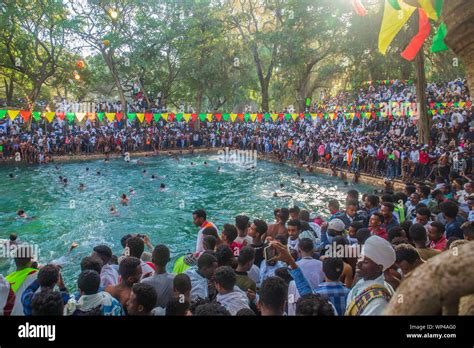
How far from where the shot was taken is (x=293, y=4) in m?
31.5

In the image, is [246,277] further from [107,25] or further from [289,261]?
[107,25]

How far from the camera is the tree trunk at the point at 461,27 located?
8.26ft

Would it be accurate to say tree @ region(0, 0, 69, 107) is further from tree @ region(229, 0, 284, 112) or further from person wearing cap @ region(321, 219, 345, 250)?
person wearing cap @ region(321, 219, 345, 250)

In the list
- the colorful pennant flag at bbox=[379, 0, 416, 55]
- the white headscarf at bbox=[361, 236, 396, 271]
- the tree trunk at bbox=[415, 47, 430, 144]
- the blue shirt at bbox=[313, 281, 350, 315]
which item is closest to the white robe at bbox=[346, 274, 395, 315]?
the white headscarf at bbox=[361, 236, 396, 271]

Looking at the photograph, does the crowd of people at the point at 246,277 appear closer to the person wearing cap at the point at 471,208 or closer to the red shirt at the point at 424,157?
the person wearing cap at the point at 471,208

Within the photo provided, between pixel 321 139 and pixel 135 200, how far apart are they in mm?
13681

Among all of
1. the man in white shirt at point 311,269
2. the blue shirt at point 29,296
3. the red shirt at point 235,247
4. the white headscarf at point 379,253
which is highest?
the white headscarf at point 379,253

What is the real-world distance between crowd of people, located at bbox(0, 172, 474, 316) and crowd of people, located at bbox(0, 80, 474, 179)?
35.7 ft

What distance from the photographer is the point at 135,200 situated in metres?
16.6

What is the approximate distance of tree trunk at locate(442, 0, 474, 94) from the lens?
2518 millimetres

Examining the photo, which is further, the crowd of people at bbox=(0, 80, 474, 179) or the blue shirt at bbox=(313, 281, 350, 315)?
the crowd of people at bbox=(0, 80, 474, 179)

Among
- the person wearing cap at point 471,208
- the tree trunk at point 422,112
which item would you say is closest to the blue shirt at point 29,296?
the person wearing cap at point 471,208
